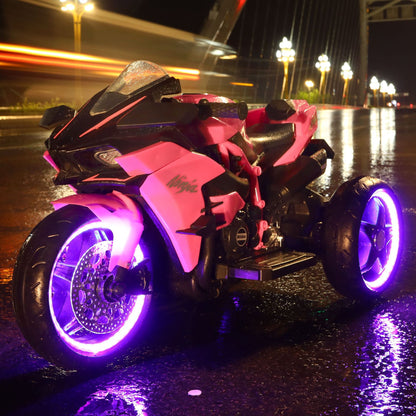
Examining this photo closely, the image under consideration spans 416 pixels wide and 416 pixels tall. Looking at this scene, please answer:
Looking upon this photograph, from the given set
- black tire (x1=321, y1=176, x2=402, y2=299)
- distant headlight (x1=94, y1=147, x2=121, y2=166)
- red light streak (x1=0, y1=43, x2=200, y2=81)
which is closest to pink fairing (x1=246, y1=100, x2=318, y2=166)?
black tire (x1=321, y1=176, x2=402, y2=299)

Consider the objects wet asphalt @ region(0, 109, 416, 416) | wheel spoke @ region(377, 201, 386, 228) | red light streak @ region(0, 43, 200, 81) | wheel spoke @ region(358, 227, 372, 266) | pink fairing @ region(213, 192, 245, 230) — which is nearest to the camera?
wet asphalt @ region(0, 109, 416, 416)

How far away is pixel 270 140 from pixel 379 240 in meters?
0.93

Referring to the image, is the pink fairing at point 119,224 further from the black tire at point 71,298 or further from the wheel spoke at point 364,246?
the wheel spoke at point 364,246

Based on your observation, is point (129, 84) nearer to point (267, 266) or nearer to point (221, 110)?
point (221, 110)

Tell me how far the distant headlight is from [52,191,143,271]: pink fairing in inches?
6.9

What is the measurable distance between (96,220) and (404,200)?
578 centimetres

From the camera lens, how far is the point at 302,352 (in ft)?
11.1

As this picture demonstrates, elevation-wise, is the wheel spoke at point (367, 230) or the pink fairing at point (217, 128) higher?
the pink fairing at point (217, 128)

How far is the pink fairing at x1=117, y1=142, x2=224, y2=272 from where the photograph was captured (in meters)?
3.20

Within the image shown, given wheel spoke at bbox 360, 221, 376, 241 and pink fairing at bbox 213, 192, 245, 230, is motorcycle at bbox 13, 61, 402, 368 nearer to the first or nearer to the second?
pink fairing at bbox 213, 192, 245, 230

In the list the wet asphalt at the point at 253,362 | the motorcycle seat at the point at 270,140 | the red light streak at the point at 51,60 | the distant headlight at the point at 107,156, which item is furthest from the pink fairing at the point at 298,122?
the red light streak at the point at 51,60

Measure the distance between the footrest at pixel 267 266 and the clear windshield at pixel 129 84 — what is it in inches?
39.8

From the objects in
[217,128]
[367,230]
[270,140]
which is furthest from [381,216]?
[217,128]

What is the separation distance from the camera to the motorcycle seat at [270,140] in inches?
163
